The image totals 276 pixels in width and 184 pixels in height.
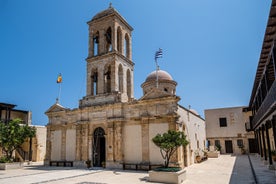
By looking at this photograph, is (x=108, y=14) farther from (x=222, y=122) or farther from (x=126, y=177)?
(x=222, y=122)

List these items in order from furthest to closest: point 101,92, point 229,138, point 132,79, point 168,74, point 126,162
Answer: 1. point 229,138
2. point 168,74
3. point 132,79
4. point 101,92
5. point 126,162

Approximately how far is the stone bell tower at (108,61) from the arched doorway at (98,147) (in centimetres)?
276

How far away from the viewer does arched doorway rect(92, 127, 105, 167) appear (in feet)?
63.9

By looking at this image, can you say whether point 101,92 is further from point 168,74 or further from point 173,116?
point 168,74

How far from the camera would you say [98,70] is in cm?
2141

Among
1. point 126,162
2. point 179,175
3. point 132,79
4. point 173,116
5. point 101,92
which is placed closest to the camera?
point 179,175

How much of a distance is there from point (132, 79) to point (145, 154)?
27.8 ft

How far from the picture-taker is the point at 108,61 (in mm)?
20828

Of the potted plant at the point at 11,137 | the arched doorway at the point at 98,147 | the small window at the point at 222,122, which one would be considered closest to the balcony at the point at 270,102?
the arched doorway at the point at 98,147

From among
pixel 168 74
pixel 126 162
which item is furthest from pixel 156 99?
pixel 168 74

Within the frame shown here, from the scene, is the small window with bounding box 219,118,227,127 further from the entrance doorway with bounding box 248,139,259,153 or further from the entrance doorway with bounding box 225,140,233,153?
the entrance doorway with bounding box 248,139,259,153

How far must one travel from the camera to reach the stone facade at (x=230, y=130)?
33.8m

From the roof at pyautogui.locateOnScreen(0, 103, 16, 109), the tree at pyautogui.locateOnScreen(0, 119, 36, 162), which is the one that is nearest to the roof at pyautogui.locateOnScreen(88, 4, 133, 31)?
the tree at pyautogui.locateOnScreen(0, 119, 36, 162)

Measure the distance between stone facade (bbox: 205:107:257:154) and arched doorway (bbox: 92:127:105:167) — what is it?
22629 millimetres
